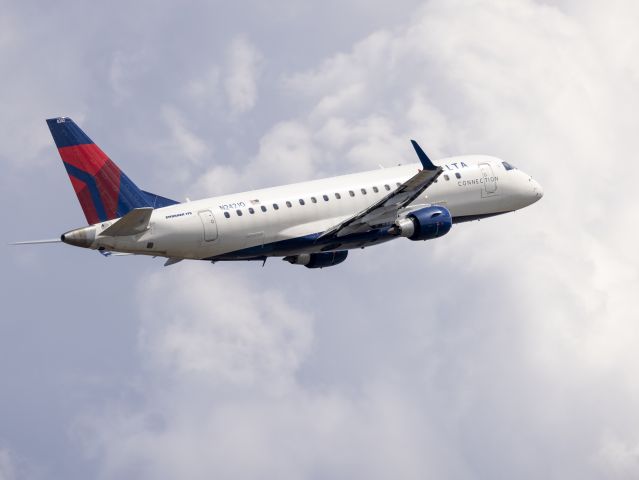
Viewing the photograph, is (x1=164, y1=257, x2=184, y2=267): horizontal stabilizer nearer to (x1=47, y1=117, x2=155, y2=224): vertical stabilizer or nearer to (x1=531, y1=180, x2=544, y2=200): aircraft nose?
(x1=47, y1=117, x2=155, y2=224): vertical stabilizer

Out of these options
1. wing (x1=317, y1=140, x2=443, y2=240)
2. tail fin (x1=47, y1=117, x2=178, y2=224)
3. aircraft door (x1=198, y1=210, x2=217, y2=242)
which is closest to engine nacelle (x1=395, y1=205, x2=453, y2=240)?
wing (x1=317, y1=140, x2=443, y2=240)

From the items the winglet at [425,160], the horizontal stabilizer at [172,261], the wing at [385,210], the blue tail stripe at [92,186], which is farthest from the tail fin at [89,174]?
the winglet at [425,160]

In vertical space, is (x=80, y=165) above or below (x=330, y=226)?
above

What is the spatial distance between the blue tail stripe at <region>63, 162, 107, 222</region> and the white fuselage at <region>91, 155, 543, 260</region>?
0.92 m

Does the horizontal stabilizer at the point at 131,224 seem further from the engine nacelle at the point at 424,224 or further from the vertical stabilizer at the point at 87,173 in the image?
the engine nacelle at the point at 424,224

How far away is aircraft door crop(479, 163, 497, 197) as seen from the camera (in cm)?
11006

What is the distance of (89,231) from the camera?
9662cm

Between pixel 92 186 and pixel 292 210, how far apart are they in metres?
11.9

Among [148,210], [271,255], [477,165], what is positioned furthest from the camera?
[477,165]

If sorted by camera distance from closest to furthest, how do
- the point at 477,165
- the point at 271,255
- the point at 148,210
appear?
the point at 148,210 < the point at 271,255 < the point at 477,165

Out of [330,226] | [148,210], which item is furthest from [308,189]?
[148,210]

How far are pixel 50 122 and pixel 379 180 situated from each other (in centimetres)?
2064

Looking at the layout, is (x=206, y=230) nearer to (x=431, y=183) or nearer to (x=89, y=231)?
(x=89, y=231)

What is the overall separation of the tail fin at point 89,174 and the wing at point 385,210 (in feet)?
40.6
